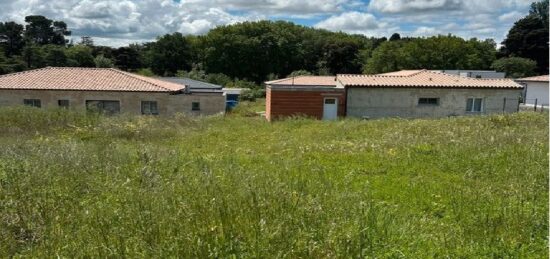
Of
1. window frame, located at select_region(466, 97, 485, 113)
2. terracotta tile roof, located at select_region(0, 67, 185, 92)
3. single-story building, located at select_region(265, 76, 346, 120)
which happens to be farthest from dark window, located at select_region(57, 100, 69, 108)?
window frame, located at select_region(466, 97, 485, 113)

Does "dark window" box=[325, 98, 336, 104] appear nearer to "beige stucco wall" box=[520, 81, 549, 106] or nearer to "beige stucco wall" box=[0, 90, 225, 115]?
"beige stucco wall" box=[0, 90, 225, 115]

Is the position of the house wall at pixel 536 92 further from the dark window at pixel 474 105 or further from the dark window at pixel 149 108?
the dark window at pixel 149 108

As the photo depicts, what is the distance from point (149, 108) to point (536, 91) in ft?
117

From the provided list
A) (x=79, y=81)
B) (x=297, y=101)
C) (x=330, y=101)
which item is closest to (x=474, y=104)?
(x=330, y=101)

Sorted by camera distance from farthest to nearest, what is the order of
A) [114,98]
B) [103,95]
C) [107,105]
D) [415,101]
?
[107,105] → [114,98] → [103,95] → [415,101]

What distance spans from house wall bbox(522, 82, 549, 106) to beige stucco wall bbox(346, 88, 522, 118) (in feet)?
45.0

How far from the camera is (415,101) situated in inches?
1102

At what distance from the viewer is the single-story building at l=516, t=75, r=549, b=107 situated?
39.8 metres

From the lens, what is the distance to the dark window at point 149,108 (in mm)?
29741

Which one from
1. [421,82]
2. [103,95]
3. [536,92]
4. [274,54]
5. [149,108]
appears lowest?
[149,108]

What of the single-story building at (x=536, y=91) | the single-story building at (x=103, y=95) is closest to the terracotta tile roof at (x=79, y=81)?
the single-story building at (x=103, y=95)

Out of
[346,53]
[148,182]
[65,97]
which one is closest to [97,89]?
[65,97]

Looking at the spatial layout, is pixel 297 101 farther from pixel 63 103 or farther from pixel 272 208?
pixel 272 208

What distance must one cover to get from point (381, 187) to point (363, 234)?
3.47 m
